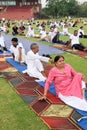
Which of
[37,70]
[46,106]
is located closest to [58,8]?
→ [37,70]

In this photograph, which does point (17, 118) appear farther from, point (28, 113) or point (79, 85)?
point (79, 85)

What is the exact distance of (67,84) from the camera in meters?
6.09

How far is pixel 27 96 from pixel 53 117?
1.43m

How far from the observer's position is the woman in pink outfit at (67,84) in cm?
580

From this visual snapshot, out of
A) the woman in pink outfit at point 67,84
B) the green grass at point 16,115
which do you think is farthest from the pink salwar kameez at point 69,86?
the green grass at point 16,115

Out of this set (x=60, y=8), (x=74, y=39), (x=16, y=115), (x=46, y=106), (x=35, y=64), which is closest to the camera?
(x=16, y=115)

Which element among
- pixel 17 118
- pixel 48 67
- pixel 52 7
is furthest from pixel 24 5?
pixel 17 118

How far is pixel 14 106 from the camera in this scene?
619 cm

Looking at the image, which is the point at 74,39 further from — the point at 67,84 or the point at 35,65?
the point at 67,84

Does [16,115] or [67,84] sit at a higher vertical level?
[67,84]

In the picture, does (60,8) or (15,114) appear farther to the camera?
(60,8)

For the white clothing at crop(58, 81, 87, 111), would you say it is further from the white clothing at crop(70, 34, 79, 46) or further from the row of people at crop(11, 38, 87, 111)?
the white clothing at crop(70, 34, 79, 46)

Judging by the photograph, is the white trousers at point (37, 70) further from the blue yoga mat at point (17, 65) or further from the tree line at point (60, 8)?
the tree line at point (60, 8)

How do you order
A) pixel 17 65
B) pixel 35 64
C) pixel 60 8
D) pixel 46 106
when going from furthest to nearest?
pixel 60 8 < pixel 17 65 < pixel 35 64 < pixel 46 106
